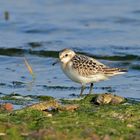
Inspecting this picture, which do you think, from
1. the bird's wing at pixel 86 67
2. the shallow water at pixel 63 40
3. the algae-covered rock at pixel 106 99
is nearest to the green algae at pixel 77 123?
the algae-covered rock at pixel 106 99

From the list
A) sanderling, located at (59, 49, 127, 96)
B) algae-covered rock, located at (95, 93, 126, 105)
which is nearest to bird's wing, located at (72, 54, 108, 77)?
sanderling, located at (59, 49, 127, 96)

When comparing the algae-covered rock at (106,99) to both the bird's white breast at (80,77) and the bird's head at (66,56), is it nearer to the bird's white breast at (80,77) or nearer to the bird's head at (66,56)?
the bird's white breast at (80,77)

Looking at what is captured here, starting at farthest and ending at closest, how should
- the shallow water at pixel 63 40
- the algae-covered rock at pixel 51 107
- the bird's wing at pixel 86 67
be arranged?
the shallow water at pixel 63 40 < the bird's wing at pixel 86 67 < the algae-covered rock at pixel 51 107

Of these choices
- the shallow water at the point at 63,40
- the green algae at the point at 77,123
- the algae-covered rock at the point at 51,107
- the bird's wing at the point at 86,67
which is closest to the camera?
the green algae at the point at 77,123

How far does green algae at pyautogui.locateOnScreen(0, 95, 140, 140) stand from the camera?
6.29 m

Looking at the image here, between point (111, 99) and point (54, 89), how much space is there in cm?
206

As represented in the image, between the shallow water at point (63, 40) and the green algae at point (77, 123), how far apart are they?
2203mm

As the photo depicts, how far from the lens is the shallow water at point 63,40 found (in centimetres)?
1102

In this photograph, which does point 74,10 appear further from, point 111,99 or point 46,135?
point 46,135

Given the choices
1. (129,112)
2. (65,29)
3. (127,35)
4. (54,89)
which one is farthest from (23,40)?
(129,112)

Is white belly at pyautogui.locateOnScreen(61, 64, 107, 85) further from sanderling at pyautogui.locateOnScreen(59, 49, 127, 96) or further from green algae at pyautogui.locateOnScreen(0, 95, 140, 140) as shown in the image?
green algae at pyautogui.locateOnScreen(0, 95, 140, 140)

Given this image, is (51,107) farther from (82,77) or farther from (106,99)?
(82,77)

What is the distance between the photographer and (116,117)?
746 cm

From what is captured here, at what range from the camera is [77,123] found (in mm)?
6992
